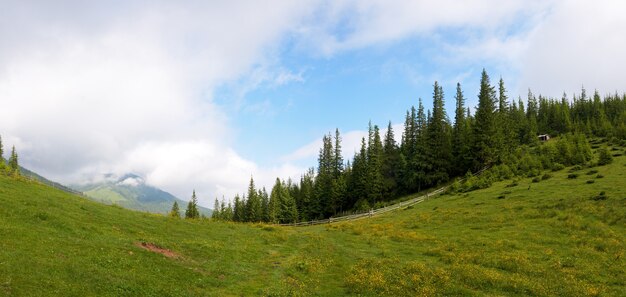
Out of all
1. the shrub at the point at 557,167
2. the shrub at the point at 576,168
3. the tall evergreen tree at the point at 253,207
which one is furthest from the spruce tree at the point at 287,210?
the shrub at the point at 576,168

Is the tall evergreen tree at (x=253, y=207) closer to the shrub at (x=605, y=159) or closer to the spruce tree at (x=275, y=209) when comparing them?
the spruce tree at (x=275, y=209)

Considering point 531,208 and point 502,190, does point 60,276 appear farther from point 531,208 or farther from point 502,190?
point 502,190

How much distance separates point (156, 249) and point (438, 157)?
83563 millimetres

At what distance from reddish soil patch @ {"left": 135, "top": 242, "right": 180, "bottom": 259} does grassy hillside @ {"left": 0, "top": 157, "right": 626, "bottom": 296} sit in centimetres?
23

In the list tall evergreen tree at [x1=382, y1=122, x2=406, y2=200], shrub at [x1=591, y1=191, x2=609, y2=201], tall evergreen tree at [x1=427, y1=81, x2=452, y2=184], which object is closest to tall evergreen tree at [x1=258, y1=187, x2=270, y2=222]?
tall evergreen tree at [x1=382, y1=122, x2=406, y2=200]

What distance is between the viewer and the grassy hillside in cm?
1931

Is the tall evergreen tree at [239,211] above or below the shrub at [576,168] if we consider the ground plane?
below

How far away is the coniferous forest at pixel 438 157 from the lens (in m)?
78.9

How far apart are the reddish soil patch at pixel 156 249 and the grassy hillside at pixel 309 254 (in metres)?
0.23

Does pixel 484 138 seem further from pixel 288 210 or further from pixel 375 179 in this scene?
pixel 288 210

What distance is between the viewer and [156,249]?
26.3 m

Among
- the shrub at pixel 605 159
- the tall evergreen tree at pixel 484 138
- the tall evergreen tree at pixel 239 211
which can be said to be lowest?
the tall evergreen tree at pixel 239 211

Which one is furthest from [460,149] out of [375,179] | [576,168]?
[576,168]

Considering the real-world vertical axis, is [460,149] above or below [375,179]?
above
